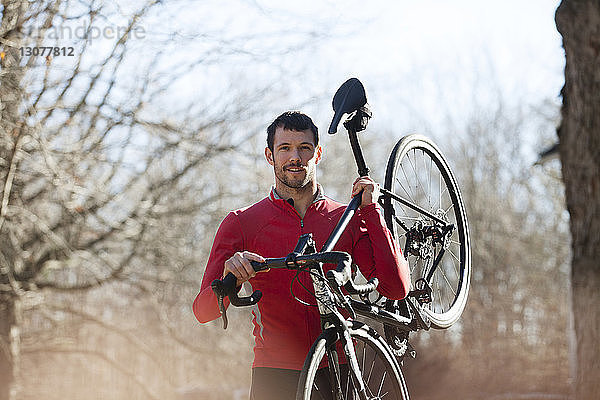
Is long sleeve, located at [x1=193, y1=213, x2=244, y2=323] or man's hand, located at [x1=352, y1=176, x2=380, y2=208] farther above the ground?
man's hand, located at [x1=352, y1=176, x2=380, y2=208]

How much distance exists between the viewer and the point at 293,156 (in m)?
2.74

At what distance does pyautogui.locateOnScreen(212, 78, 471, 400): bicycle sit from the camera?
235 centimetres

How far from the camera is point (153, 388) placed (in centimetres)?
1423

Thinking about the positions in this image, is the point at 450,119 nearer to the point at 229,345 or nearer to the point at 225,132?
the point at 229,345

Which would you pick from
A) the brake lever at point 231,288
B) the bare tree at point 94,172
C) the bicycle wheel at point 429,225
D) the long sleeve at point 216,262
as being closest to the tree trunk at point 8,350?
the bare tree at point 94,172

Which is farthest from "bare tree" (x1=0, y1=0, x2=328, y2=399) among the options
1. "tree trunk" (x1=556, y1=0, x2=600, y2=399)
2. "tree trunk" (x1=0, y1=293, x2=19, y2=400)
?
"tree trunk" (x1=556, y1=0, x2=600, y2=399)

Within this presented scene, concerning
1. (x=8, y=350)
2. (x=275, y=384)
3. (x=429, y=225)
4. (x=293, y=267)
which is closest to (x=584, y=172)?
(x=429, y=225)

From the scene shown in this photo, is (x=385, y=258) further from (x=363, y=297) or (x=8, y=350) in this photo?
(x=8, y=350)

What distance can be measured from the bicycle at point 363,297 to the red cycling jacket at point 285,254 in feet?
0.36

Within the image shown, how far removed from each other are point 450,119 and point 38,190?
1467 centimetres

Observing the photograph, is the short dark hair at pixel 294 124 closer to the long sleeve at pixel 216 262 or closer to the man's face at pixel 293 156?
the man's face at pixel 293 156

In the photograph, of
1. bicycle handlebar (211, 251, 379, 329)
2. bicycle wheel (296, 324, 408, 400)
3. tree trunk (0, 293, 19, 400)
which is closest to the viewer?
bicycle handlebar (211, 251, 379, 329)

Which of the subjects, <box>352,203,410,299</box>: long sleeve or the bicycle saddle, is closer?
<box>352,203,410,299</box>: long sleeve

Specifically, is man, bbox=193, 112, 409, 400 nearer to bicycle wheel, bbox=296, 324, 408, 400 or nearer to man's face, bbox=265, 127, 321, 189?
man's face, bbox=265, 127, 321, 189
